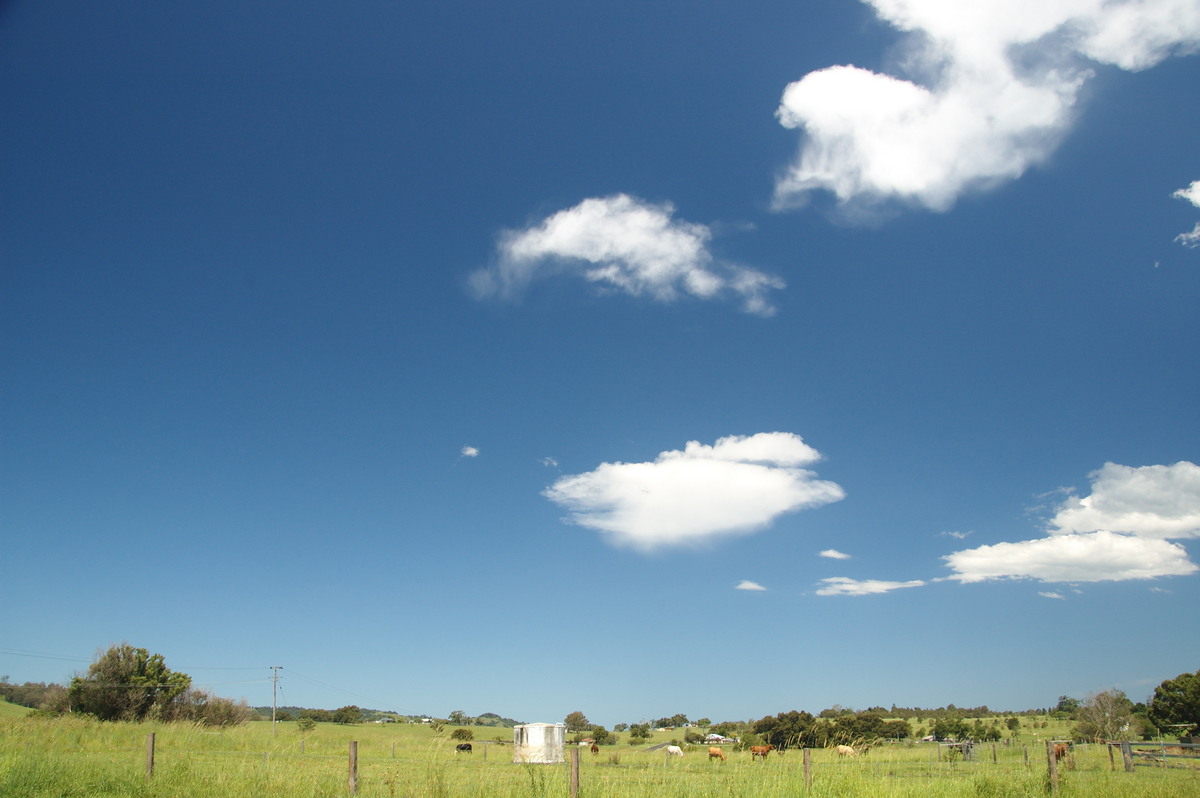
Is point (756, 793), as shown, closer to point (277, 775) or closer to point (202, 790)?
point (277, 775)

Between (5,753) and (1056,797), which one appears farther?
(5,753)

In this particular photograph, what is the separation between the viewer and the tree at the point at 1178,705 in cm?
5403

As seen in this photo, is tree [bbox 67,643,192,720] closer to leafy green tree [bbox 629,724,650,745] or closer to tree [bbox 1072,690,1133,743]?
leafy green tree [bbox 629,724,650,745]

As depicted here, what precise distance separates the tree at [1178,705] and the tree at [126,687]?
248 feet

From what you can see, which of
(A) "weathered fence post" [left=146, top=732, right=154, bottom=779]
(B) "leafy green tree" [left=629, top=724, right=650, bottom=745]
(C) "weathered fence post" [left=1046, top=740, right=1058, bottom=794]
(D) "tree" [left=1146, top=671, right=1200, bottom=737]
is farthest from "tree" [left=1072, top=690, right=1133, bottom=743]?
(A) "weathered fence post" [left=146, top=732, right=154, bottom=779]

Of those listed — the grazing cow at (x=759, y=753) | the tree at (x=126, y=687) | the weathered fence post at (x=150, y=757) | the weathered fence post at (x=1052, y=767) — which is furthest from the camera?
the tree at (x=126, y=687)

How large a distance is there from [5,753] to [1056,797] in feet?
81.2

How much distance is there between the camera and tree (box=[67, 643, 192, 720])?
49000mm

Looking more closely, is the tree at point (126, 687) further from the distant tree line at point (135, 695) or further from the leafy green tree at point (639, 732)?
the leafy green tree at point (639, 732)

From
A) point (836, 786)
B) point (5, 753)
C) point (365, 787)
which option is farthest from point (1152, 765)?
point (5, 753)

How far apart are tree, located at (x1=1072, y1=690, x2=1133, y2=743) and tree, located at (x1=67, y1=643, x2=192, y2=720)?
7210 cm

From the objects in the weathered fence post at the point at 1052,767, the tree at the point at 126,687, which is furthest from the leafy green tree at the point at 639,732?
the weathered fence post at the point at 1052,767

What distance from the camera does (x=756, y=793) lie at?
11391mm

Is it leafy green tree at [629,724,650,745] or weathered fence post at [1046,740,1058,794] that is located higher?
weathered fence post at [1046,740,1058,794]
